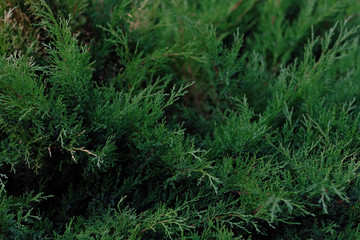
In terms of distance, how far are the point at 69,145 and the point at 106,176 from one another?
30cm

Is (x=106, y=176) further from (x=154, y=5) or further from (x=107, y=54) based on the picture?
(x=154, y=5)

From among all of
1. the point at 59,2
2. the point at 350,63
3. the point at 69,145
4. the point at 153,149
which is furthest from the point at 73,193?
the point at 350,63

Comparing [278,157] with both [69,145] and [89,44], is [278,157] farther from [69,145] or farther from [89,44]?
[89,44]

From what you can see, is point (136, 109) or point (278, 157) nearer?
point (136, 109)

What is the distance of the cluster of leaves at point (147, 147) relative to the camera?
1340 millimetres

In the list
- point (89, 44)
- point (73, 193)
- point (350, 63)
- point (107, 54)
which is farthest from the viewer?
point (350, 63)

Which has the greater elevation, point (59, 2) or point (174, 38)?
point (59, 2)

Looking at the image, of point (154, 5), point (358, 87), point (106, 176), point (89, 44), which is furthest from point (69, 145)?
point (358, 87)

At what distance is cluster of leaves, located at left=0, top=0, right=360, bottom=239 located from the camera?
1.34m

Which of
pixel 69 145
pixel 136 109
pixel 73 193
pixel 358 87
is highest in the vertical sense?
pixel 358 87

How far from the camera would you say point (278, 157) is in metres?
1.63

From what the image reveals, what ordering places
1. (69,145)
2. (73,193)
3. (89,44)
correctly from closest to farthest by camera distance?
1. (69,145)
2. (73,193)
3. (89,44)

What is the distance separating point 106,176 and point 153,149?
0.99 feet

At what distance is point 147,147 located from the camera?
58.4 inches
